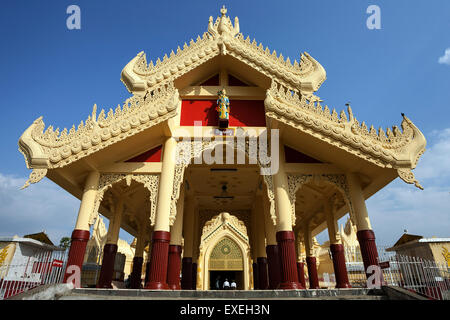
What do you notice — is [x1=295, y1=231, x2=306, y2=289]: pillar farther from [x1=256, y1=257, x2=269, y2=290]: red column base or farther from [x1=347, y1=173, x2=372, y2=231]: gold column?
[x1=347, y1=173, x2=372, y2=231]: gold column

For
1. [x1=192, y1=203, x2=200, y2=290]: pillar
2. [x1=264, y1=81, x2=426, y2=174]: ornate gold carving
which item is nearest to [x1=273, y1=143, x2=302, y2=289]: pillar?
[x1=264, y1=81, x2=426, y2=174]: ornate gold carving

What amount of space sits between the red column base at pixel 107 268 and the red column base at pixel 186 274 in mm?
3652

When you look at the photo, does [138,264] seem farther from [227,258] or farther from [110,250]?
[227,258]

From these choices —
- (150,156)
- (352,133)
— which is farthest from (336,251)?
(150,156)

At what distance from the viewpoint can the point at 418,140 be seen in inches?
305

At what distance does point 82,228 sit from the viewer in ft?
26.4

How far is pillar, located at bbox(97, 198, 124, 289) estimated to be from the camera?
10243 millimetres

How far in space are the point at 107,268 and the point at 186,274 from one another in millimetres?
4088

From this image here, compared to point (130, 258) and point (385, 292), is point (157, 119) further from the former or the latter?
point (130, 258)

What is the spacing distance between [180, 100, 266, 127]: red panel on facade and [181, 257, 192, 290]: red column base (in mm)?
7438

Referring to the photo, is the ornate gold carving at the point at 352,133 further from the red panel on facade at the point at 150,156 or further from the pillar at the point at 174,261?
the pillar at the point at 174,261

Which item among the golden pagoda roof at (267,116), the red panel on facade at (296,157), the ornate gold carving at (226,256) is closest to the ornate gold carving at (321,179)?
the red panel on facade at (296,157)
